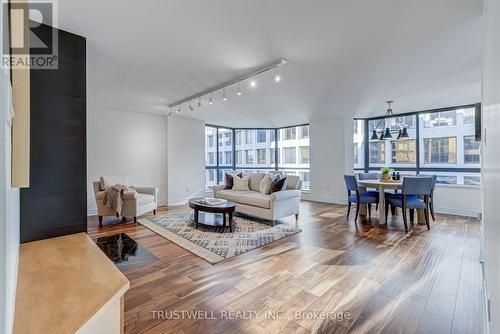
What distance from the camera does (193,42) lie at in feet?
8.91

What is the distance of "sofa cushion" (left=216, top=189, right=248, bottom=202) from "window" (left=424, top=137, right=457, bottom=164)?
450cm

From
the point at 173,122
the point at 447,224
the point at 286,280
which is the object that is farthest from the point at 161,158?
the point at 447,224

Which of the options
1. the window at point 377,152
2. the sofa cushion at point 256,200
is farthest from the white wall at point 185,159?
the window at point 377,152

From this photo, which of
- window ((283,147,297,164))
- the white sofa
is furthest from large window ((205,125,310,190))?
the white sofa

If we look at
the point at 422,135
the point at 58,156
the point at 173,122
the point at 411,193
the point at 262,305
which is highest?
the point at 173,122

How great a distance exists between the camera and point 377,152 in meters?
6.45

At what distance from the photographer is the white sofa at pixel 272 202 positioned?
430 cm

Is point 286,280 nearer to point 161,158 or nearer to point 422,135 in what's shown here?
point 161,158

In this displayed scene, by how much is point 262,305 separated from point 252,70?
3025mm

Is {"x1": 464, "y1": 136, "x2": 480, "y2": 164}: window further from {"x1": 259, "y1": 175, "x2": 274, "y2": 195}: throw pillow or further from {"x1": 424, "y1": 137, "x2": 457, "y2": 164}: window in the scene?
{"x1": 259, "y1": 175, "x2": 274, "y2": 195}: throw pillow

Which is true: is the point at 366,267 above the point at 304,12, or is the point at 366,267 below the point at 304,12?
below

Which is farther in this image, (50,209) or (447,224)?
(447,224)

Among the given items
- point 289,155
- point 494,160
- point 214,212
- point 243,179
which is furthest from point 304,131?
point 494,160

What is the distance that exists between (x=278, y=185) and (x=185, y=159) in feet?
10.4
